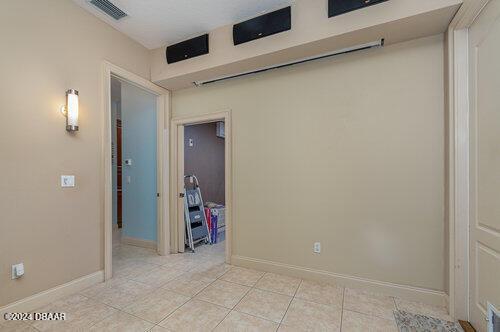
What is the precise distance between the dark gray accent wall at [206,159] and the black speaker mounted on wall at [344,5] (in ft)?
10.6

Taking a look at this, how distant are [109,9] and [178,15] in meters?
0.73

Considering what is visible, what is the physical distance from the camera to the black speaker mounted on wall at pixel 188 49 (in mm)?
2837

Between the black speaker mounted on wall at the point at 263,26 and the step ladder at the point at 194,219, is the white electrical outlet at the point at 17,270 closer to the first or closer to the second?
the step ladder at the point at 194,219

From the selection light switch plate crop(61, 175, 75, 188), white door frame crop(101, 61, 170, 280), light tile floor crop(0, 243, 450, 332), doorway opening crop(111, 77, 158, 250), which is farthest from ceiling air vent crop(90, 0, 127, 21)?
light tile floor crop(0, 243, 450, 332)

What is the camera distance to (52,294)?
219cm

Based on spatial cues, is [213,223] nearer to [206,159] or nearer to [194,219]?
[194,219]

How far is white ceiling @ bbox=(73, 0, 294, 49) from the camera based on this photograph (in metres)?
2.41

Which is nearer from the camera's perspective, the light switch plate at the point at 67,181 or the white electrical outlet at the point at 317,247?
the light switch plate at the point at 67,181

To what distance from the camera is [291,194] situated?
2.78 meters

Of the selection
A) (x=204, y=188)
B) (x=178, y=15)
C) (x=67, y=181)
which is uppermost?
(x=178, y=15)

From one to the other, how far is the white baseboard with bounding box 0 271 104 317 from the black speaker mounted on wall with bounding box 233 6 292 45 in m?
3.10

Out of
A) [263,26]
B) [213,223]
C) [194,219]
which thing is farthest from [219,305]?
[263,26]

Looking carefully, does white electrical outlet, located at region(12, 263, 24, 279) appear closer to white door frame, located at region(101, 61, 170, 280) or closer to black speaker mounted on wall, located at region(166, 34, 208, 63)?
white door frame, located at region(101, 61, 170, 280)

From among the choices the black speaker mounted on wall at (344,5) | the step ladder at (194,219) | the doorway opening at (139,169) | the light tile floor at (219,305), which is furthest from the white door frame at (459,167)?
the doorway opening at (139,169)
